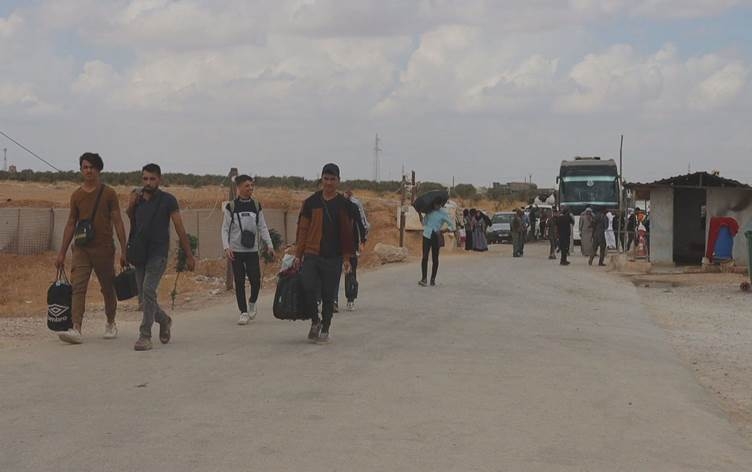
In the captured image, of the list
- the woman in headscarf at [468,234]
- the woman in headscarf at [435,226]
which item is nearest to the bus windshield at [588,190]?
the woman in headscarf at [468,234]

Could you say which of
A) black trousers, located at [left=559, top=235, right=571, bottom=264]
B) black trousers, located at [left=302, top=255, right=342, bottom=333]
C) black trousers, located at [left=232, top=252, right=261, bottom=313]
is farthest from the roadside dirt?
black trousers, located at [left=232, top=252, right=261, bottom=313]

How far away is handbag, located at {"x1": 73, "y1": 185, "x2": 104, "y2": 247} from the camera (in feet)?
34.9

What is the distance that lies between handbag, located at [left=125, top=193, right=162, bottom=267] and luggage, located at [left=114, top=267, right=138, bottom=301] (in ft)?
1.37

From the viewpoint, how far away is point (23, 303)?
1928 centimetres

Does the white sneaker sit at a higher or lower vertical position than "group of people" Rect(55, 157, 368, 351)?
lower

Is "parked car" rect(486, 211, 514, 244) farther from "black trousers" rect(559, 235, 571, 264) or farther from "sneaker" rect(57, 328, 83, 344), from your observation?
"sneaker" rect(57, 328, 83, 344)

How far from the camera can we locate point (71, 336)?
34.9ft

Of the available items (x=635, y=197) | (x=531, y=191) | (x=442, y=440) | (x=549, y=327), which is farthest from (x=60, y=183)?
(x=442, y=440)

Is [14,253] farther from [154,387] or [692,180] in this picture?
[154,387]

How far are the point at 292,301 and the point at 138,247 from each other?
5.46 ft

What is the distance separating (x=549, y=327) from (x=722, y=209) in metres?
15.9

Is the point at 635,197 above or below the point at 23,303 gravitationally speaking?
above

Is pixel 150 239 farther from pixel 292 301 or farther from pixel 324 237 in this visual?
pixel 324 237

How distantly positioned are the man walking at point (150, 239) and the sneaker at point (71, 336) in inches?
27.8
